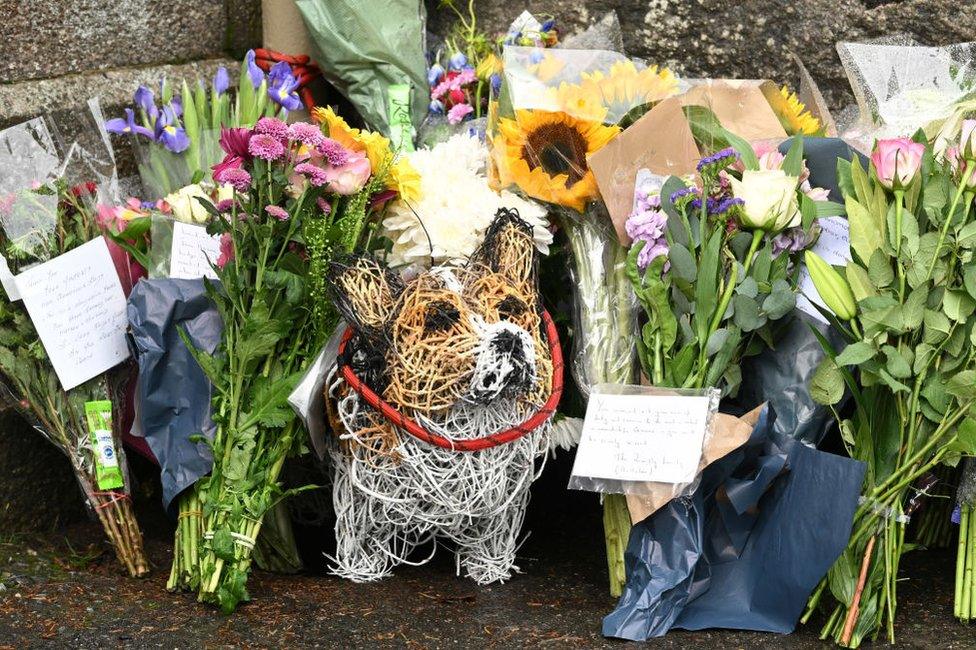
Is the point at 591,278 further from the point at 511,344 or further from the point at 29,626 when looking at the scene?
the point at 29,626

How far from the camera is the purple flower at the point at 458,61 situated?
3.35 metres

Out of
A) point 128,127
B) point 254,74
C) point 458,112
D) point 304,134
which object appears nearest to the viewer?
point 304,134

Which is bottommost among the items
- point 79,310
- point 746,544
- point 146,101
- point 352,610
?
point 352,610

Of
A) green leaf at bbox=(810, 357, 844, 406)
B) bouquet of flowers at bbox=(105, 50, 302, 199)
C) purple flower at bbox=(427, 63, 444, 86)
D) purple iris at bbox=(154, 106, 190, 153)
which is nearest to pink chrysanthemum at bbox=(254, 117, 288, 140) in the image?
bouquet of flowers at bbox=(105, 50, 302, 199)

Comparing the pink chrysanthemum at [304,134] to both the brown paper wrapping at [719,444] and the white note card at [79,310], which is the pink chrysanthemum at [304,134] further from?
the brown paper wrapping at [719,444]

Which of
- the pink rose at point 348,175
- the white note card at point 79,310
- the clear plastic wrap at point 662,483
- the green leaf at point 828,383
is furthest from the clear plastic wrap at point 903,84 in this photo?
the white note card at point 79,310

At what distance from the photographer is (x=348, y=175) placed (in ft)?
7.99

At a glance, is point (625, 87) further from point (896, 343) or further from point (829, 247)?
point (896, 343)

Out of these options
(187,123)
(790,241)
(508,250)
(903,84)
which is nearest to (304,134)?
(508,250)

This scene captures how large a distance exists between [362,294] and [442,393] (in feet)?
0.86

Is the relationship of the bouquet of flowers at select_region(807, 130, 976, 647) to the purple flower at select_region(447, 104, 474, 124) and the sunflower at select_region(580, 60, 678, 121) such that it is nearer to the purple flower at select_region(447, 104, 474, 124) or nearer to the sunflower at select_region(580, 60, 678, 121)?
the sunflower at select_region(580, 60, 678, 121)

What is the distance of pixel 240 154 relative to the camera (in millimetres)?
2359

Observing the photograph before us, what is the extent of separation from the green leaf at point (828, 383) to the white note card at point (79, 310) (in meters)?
1.56

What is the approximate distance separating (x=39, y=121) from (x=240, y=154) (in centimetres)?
62
